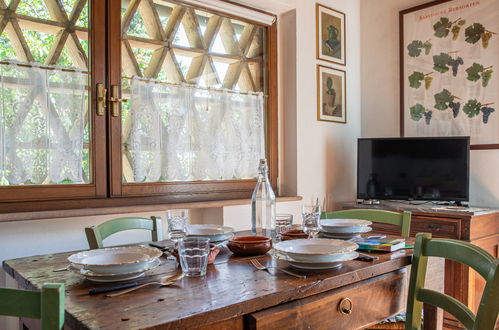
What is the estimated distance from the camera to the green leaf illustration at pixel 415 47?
125 inches

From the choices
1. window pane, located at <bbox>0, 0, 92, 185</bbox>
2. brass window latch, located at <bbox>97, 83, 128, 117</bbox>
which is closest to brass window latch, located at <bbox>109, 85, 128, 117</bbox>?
brass window latch, located at <bbox>97, 83, 128, 117</bbox>

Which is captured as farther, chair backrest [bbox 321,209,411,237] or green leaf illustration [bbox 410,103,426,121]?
green leaf illustration [bbox 410,103,426,121]

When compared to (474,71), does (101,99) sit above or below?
below

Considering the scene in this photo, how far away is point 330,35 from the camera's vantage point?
3.26 meters

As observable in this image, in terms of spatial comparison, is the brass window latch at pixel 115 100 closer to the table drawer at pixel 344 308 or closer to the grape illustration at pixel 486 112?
the table drawer at pixel 344 308

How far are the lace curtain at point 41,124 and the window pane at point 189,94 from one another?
0.88 feet

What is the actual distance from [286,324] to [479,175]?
2.33m

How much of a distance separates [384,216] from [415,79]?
5.40 ft

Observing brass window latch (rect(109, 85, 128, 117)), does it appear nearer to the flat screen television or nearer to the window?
the window

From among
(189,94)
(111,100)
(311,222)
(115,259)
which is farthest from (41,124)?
(311,222)

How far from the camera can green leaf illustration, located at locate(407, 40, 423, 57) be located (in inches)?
125

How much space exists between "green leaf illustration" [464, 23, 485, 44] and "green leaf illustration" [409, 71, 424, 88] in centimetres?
38

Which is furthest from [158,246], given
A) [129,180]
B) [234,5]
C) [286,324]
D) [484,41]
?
[484,41]

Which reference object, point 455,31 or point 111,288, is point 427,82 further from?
point 111,288
